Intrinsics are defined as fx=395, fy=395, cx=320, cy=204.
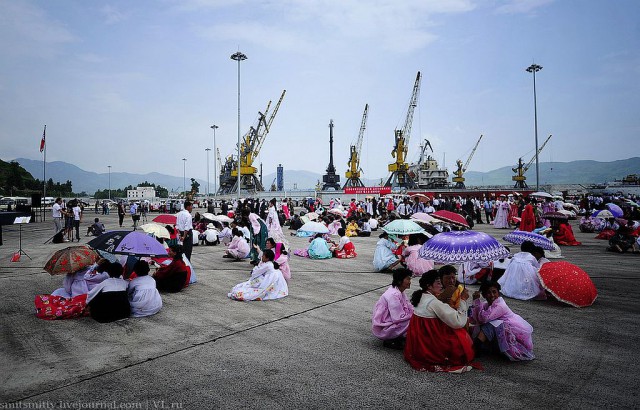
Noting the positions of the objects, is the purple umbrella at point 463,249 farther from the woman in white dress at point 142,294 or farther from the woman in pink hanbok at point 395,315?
the woman in white dress at point 142,294

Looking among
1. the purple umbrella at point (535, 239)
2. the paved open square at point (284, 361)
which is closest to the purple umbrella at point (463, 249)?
the paved open square at point (284, 361)

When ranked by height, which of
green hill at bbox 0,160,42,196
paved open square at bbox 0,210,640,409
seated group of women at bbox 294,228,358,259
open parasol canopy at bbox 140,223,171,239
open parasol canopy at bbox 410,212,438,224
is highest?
green hill at bbox 0,160,42,196

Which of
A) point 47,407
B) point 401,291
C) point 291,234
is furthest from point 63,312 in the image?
point 291,234

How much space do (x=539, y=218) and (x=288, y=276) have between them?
1169 centimetres

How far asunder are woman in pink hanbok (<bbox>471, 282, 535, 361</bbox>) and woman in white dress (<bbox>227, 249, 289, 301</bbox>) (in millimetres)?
3944

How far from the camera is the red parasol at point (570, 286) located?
22.3ft

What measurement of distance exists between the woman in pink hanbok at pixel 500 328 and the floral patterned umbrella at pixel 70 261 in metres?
6.18

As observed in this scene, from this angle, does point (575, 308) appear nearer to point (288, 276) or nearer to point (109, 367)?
point (288, 276)

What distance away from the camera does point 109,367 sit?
451 centimetres

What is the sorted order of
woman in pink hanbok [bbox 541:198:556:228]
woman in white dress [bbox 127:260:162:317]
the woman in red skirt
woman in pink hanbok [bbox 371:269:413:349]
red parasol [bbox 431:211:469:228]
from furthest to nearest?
woman in pink hanbok [bbox 541:198:556:228]
red parasol [bbox 431:211:469:228]
woman in white dress [bbox 127:260:162:317]
woman in pink hanbok [bbox 371:269:413:349]
the woman in red skirt

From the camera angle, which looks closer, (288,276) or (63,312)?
(63,312)

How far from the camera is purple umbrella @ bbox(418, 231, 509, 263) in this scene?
524 centimetres

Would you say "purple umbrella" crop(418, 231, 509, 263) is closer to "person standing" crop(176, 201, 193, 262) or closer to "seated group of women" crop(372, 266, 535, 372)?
"seated group of women" crop(372, 266, 535, 372)

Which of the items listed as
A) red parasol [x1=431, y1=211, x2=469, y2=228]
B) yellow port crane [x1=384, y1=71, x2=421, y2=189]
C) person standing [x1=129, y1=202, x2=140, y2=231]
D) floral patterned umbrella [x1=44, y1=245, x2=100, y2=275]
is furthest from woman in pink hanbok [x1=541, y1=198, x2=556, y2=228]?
yellow port crane [x1=384, y1=71, x2=421, y2=189]
